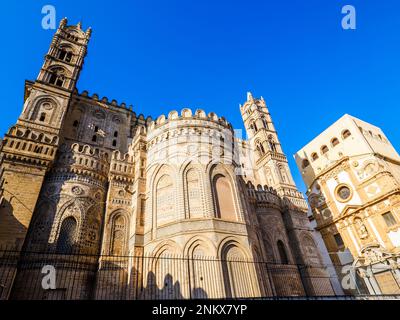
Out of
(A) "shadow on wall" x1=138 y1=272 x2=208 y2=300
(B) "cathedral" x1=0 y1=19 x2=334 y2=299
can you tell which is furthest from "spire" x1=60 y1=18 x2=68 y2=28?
(A) "shadow on wall" x1=138 y1=272 x2=208 y2=300

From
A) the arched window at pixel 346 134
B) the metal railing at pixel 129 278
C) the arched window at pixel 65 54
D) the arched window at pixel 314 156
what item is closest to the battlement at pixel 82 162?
the metal railing at pixel 129 278

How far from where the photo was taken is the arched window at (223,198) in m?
15.5

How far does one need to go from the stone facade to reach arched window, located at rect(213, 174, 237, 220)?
43.6 ft

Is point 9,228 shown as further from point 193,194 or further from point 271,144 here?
point 271,144

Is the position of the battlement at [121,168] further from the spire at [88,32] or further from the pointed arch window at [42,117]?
the spire at [88,32]

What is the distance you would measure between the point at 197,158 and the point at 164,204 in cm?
399

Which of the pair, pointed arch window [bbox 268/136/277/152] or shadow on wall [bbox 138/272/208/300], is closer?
shadow on wall [bbox 138/272/208/300]

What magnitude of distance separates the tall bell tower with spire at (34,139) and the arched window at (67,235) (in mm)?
2056

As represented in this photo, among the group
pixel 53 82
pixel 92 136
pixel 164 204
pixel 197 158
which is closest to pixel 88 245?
pixel 164 204

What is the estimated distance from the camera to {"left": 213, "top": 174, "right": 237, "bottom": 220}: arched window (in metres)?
Answer: 15.5

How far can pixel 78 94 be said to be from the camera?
1055 inches

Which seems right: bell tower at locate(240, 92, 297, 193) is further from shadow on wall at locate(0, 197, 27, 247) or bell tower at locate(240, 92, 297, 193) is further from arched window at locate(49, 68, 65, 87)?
arched window at locate(49, 68, 65, 87)

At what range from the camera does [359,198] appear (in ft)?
82.9

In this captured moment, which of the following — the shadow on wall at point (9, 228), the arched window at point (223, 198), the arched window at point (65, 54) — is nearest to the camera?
the shadow on wall at point (9, 228)
